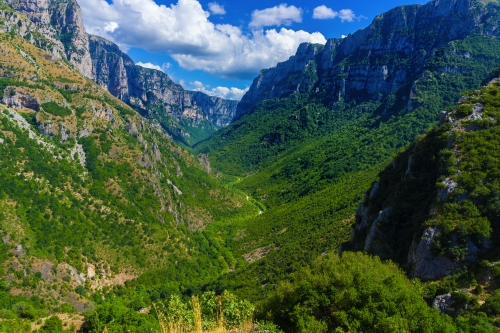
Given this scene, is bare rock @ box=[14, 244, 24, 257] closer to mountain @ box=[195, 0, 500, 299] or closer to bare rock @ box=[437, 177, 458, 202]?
mountain @ box=[195, 0, 500, 299]

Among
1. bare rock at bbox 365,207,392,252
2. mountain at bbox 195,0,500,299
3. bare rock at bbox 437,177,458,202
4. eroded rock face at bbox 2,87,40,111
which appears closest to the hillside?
eroded rock face at bbox 2,87,40,111

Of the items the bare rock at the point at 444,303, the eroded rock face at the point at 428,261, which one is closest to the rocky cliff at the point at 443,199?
the eroded rock face at the point at 428,261

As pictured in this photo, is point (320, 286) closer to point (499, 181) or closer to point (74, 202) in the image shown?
point (499, 181)

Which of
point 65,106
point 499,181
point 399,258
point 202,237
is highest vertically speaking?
point 65,106

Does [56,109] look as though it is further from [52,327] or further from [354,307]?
[354,307]

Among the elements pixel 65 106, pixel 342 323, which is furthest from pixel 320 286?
pixel 65 106

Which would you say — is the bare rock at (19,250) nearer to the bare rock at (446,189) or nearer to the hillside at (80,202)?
the hillside at (80,202)
